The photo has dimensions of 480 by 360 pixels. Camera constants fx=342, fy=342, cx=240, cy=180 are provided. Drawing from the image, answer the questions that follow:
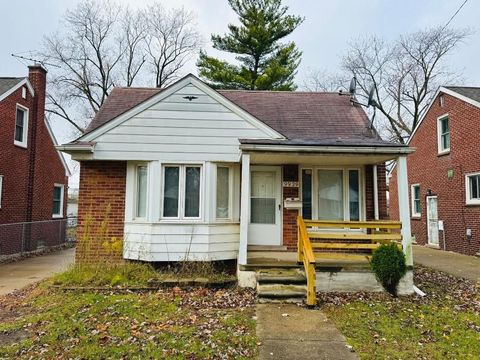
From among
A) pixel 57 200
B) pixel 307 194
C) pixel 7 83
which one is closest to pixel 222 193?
pixel 307 194

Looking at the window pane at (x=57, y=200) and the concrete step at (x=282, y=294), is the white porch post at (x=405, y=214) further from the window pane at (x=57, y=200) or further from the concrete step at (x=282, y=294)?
the window pane at (x=57, y=200)

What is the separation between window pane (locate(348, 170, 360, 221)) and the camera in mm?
8789

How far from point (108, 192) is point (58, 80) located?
22213 mm

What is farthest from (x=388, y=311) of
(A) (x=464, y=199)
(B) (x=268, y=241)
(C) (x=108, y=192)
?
(A) (x=464, y=199)

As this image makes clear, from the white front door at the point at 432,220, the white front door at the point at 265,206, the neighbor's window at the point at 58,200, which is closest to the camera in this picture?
the white front door at the point at 265,206

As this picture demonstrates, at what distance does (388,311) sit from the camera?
5.96 meters

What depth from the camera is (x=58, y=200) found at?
17.2 meters

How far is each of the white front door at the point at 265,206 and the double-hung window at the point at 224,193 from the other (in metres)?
0.71

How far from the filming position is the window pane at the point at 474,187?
1287 cm

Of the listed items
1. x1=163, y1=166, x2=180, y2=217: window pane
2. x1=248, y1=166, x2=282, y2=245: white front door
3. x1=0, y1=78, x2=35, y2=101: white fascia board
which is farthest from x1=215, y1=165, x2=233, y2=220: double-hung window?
x1=0, y1=78, x2=35, y2=101: white fascia board

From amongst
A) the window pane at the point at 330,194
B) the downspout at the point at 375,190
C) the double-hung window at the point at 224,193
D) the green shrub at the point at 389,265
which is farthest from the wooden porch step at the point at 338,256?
the double-hung window at the point at 224,193

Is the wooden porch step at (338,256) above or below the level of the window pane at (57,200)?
below

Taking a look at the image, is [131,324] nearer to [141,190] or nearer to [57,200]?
[141,190]

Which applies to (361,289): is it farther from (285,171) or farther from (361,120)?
(361,120)
